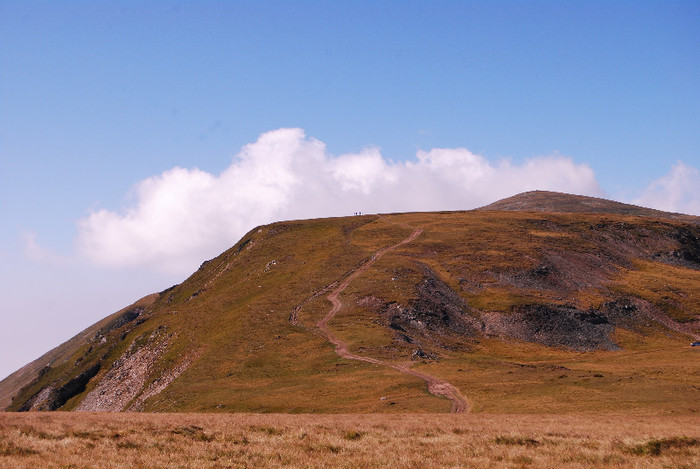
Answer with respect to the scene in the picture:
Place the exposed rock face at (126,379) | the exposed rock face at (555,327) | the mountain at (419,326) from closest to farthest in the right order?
the mountain at (419,326)
the exposed rock face at (126,379)
the exposed rock face at (555,327)

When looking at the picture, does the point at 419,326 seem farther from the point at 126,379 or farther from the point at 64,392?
the point at 64,392

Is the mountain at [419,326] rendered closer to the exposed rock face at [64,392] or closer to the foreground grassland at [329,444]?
the exposed rock face at [64,392]

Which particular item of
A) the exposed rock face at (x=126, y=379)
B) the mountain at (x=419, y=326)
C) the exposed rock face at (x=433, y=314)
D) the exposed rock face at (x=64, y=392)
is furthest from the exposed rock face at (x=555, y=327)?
the exposed rock face at (x=64, y=392)

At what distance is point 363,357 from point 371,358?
44.8 inches

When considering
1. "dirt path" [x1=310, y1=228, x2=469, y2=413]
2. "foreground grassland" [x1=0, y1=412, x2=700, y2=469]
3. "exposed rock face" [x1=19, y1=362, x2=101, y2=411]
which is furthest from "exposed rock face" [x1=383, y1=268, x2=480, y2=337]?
"exposed rock face" [x1=19, y1=362, x2=101, y2=411]

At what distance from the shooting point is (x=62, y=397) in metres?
109

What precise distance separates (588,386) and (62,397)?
308 ft

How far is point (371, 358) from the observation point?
7831 cm

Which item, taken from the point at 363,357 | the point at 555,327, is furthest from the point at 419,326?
the point at 555,327

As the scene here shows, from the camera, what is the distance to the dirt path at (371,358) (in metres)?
60.1

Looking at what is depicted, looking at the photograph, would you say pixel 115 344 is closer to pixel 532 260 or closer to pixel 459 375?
pixel 459 375

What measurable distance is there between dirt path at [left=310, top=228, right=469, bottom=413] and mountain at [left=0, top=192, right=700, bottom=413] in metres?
0.36

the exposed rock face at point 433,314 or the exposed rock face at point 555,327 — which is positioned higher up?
the exposed rock face at point 433,314

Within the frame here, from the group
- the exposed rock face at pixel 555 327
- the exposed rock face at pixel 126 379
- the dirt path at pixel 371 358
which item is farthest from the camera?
the exposed rock face at pixel 555 327
